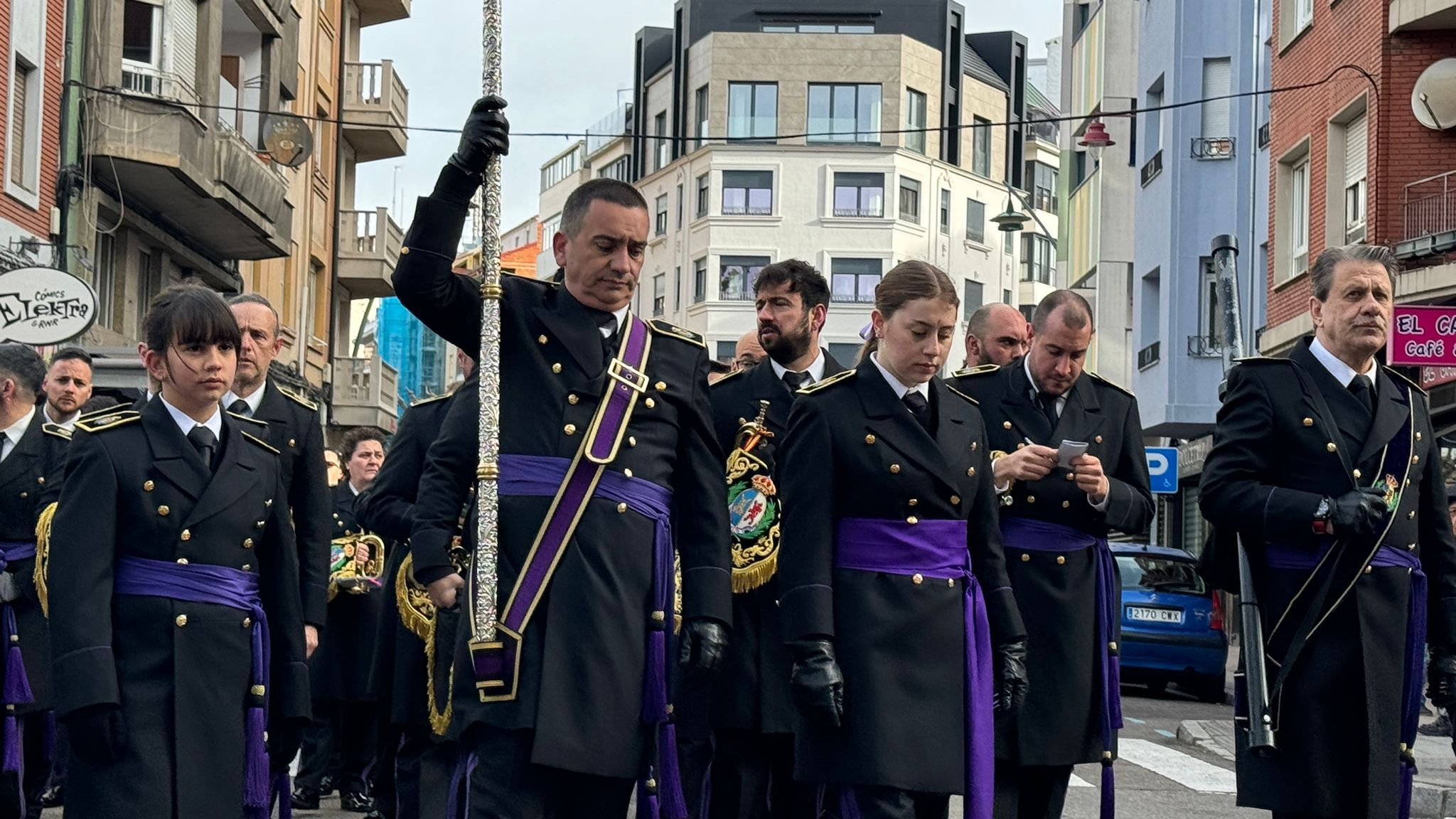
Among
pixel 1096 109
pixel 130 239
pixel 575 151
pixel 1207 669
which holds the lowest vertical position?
pixel 1207 669

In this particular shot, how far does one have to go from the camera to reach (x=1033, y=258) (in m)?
88.1

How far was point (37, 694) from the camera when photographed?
31.4 feet

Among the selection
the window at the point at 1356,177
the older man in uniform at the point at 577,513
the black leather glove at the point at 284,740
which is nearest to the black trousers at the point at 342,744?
the black leather glove at the point at 284,740

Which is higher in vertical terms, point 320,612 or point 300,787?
point 320,612

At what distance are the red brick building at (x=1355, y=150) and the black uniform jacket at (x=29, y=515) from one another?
57.7 feet

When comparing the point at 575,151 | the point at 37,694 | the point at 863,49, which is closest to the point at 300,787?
the point at 37,694

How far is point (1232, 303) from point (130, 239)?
17.1 meters

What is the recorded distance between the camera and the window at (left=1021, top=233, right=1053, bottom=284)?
289ft

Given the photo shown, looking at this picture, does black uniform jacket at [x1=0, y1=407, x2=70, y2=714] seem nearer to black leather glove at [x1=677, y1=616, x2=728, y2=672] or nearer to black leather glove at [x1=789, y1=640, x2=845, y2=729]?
black leather glove at [x1=789, y1=640, x2=845, y2=729]

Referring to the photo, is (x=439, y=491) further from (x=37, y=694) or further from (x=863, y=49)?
(x=863, y=49)

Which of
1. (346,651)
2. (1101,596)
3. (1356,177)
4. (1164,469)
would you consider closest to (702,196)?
(1164,469)

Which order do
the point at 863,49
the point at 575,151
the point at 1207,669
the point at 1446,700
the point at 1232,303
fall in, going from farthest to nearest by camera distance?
the point at 575,151 < the point at 863,49 < the point at 1207,669 < the point at 1232,303 < the point at 1446,700

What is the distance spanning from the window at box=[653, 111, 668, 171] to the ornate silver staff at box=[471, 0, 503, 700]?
78.3 m

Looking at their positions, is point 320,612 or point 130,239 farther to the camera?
point 130,239
